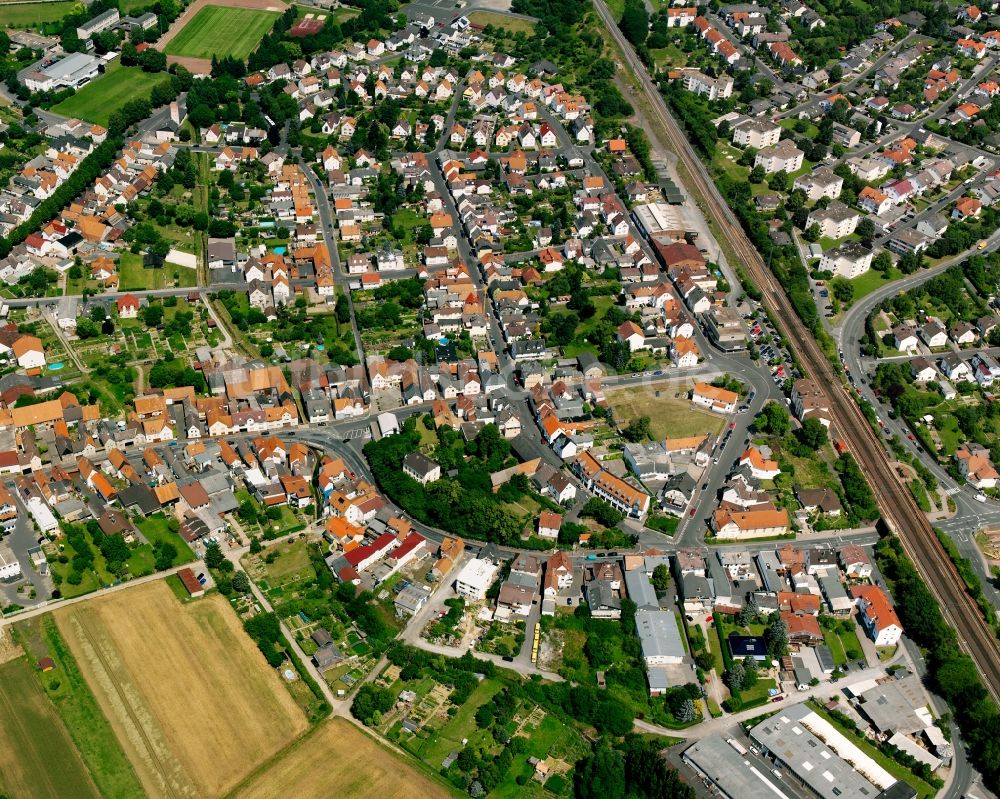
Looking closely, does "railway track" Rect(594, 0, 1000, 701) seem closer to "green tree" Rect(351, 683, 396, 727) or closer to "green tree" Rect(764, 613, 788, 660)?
"green tree" Rect(764, 613, 788, 660)

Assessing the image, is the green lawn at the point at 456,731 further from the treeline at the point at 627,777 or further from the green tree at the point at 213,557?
the green tree at the point at 213,557

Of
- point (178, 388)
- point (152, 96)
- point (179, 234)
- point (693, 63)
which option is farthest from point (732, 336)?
point (152, 96)

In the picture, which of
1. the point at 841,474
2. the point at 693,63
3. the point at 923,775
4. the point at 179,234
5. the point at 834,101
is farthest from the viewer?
the point at 693,63

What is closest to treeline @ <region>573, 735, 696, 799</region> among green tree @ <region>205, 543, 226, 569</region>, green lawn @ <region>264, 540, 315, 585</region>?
green lawn @ <region>264, 540, 315, 585</region>

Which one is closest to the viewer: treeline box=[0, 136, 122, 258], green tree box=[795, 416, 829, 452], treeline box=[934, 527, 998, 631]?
treeline box=[934, 527, 998, 631]

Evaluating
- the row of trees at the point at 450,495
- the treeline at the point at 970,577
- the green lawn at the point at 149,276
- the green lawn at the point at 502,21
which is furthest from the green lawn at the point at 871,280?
the green lawn at the point at 502,21

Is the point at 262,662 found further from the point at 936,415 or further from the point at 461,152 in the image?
the point at 461,152
